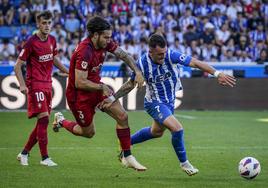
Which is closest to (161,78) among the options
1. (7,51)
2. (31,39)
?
(31,39)

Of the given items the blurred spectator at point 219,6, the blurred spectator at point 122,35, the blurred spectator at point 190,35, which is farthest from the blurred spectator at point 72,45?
the blurred spectator at point 219,6

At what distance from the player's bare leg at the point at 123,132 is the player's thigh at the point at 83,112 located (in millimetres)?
437

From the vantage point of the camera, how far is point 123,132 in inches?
409

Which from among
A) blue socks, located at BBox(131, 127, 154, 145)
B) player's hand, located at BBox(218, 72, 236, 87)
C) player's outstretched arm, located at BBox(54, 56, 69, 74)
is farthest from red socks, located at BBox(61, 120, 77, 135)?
player's hand, located at BBox(218, 72, 236, 87)

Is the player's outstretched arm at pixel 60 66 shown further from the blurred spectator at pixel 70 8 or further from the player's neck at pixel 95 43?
the blurred spectator at pixel 70 8

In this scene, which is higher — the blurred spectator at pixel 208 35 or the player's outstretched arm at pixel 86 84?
the player's outstretched arm at pixel 86 84

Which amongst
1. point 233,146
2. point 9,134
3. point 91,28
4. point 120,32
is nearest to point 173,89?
point 91,28

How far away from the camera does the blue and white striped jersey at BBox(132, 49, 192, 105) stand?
10633mm

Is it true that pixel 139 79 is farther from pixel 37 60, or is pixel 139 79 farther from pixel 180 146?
pixel 37 60

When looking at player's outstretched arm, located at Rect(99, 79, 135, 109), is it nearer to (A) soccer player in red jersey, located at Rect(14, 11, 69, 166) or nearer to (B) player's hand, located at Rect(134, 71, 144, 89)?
(B) player's hand, located at Rect(134, 71, 144, 89)

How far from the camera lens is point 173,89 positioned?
10781mm

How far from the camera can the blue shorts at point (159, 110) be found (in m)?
10.5

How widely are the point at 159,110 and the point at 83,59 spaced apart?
1.29 m

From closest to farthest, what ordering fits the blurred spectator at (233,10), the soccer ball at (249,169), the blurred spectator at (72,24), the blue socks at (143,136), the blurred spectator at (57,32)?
the soccer ball at (249,169) < the blue socks at (143,136) < the blurred spectator at (57,32) < the blurred spectator at (72,24) < the blurred spectator at (233,10)
